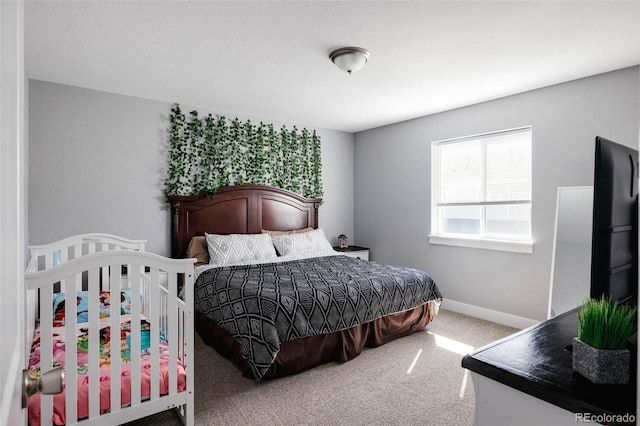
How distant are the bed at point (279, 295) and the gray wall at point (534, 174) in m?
0.83

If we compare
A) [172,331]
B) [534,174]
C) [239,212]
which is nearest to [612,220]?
[172,331]

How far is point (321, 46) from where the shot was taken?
2707 mm

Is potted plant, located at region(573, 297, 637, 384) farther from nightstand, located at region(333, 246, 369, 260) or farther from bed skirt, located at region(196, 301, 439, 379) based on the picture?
nightstand, located at region(333, 246, 369, 260)

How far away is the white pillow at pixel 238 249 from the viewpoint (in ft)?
12.9

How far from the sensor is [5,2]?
0.61 m

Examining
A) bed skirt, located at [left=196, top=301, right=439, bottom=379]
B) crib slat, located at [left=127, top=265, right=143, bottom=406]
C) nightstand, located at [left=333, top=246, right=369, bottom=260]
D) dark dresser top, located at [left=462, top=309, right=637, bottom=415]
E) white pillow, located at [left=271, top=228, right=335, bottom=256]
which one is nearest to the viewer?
dark dresser top, located at [left=462, top=309, right=637, bottom=415]

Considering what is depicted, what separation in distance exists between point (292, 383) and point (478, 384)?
1.99m

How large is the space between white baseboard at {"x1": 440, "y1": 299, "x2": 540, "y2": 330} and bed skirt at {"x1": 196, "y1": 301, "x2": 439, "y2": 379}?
2.38ft

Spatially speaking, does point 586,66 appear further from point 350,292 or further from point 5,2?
point 5,2

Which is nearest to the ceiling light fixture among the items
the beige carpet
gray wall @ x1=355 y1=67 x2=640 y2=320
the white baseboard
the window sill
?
gray wall @ x1=355 y1=67 x2=640 y2=320

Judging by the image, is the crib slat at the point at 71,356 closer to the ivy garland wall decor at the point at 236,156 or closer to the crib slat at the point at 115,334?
the crib slat at the point at 115,334

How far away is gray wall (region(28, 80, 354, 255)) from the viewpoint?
3.47 metres

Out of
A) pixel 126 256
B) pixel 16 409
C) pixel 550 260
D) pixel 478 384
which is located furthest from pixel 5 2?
pixel 550 260

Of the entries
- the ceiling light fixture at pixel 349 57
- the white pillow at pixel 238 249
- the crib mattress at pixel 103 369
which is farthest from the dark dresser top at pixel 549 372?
the white pillow at pixel 238 249
